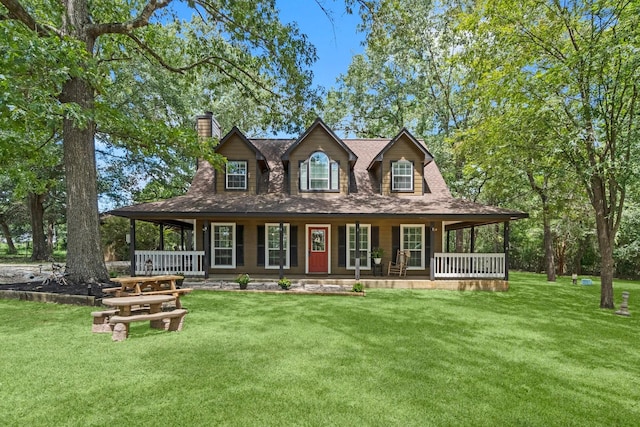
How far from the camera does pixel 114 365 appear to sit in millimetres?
4387

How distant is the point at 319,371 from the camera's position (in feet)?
14.3

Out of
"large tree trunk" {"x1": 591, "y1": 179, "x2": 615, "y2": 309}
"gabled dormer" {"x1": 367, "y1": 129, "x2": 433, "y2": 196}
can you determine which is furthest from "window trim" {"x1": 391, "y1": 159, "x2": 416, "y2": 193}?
"large tree trunk" {"x1": 591, "y1": 179, "x2": 615, "y2": 309}

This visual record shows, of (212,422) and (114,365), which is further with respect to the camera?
(114,365)

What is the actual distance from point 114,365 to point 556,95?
12418 millimetres

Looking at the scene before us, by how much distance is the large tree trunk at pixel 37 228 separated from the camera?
2339cm

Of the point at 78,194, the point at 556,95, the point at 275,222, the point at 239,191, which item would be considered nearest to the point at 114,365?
the point at 78,194

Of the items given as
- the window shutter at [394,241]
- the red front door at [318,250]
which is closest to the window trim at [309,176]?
the red front door at [318,250]

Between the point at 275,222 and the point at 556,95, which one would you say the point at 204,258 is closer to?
the point at 275,222

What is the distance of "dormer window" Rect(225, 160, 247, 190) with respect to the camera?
1451 centimetres

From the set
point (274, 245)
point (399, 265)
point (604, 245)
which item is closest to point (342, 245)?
point (399, 265)

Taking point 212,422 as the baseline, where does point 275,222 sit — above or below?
above

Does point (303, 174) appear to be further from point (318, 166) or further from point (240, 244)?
point (240, 244)

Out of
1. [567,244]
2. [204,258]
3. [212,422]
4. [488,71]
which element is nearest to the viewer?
[212,422]

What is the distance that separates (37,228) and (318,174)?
2270 cm
